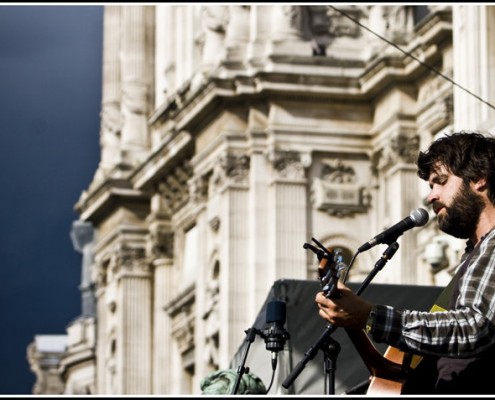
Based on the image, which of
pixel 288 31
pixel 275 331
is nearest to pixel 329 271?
pixel 275 331

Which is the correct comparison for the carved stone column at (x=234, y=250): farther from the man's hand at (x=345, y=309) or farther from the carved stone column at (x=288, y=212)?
the man's hand at (x=345, y=309)

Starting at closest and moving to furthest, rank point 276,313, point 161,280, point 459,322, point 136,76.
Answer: point 459,322
point 276,313
point 161,280
point 136,76

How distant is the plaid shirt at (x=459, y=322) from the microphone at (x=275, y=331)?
2790 mm

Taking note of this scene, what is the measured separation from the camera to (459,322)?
393 inches

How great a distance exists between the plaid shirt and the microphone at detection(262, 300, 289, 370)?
2790mm

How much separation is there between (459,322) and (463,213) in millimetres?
626

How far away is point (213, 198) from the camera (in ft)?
144

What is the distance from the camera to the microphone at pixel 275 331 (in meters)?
13.0

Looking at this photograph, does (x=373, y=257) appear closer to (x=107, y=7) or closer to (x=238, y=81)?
(x=238, y=81)

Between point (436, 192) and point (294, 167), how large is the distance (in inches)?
1224

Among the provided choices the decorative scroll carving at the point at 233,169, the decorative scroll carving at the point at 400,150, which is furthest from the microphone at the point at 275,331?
the decorative scroll carving at the point at 233,169

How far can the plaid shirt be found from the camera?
32.7 feet

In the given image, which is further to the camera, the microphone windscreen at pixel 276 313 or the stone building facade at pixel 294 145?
the stone building facade at pixel 294 145

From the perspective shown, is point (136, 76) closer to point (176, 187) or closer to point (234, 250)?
point (176, 187)
